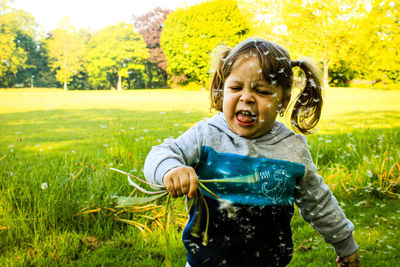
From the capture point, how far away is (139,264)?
2.22m

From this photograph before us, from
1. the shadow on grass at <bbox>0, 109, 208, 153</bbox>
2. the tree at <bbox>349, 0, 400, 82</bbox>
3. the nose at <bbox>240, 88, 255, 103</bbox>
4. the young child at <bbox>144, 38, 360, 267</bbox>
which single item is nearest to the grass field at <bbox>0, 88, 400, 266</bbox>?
the young child at <bbox>144, 38, 360, 267</bbox>

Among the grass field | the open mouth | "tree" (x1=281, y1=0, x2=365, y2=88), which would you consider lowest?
the grass field

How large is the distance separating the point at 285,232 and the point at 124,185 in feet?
5.37

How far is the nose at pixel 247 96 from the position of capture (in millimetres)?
1559

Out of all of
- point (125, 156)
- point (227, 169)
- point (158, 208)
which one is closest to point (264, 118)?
point (227, 169)

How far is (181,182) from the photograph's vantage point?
1.15 metres

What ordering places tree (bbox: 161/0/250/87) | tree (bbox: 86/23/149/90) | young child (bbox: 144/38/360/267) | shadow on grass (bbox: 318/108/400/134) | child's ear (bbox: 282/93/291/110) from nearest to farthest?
1. young child (bbox: 144/38/360/267)
2. child's ear (bbox: 282/93/291/110)
3. tree (bbox: 86/23/149/90)
4. shadow on grass (bbox: 318/108/400/134)
5. tree (bbox: 161/0/250/87)

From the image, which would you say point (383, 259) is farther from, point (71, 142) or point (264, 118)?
point (71, 142)

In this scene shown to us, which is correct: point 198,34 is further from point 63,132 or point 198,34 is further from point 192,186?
point 192,186

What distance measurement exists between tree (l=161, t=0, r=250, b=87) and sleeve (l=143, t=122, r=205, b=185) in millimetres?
6636

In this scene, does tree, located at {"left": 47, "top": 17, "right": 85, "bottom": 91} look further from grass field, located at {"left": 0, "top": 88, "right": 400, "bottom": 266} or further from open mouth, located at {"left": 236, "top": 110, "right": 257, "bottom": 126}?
open mouth, located at {"left": 236, "top": 110, "right": 257, "bottom": 126}

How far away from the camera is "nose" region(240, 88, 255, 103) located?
1.56 m

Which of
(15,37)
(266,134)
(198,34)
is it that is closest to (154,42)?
(15,37)

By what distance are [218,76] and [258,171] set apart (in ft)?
1.95
